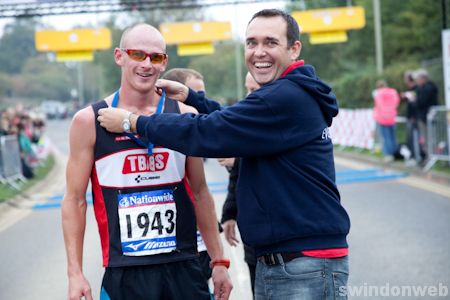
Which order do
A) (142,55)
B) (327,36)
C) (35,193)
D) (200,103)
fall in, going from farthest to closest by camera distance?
1. (327,36)
2. (35,193)
3. (200,103)
4. (142,55)

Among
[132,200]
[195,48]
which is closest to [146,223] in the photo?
[132,200]

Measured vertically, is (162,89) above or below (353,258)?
above

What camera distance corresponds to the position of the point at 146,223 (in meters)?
3.76

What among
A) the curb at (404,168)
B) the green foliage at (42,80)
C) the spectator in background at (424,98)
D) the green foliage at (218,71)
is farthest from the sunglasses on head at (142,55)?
the green foliage at (42,80)

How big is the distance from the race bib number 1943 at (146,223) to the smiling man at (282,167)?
43 cm

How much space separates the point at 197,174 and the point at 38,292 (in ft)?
13.7

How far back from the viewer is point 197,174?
402 cm

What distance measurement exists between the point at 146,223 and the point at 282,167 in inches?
33.5

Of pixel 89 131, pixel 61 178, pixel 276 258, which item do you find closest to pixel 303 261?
pixel 276 258

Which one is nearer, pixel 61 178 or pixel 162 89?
pixel 162 89

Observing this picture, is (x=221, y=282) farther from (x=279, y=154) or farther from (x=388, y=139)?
(x=388, y=139)

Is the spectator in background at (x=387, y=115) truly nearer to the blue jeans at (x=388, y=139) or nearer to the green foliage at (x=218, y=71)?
the blue jeans at (x=388, y=139)

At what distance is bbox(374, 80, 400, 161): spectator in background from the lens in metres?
18.5

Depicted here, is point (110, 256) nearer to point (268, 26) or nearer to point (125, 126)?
point (125, 126)
